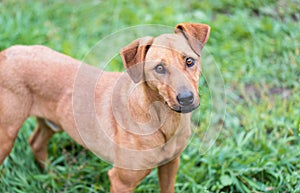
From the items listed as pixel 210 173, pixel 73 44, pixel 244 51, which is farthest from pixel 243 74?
pixel 73 44

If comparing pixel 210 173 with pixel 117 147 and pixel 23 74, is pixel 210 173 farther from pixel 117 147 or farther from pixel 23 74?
pixel 23 74

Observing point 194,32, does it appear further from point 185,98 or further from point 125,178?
point 125,178

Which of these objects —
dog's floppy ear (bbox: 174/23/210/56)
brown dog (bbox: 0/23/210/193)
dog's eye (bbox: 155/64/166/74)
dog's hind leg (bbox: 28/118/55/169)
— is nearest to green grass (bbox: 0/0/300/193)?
dog's hind leg (bbox: 28/118/55/169)

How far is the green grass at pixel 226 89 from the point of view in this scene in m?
4.75

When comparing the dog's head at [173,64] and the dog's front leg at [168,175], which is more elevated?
the dog's head at [173,64]

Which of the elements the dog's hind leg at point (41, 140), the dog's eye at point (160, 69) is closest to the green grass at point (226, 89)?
the dog's hind leg at point (41, 140)

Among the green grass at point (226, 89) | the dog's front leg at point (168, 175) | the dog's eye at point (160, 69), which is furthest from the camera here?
the green grass at point (226, 89)

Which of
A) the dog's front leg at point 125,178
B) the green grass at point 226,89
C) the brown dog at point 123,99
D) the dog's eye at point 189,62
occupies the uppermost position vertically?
the dog's eye at point 189,62

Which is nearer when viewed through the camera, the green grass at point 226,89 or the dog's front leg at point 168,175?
the dog's front leg at point 168,175

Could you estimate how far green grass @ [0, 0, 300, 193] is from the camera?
4.75 meters

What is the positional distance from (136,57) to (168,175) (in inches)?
47.9

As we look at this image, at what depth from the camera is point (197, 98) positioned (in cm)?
329

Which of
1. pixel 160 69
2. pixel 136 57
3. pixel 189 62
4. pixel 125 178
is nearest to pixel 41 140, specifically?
pixel 125 178

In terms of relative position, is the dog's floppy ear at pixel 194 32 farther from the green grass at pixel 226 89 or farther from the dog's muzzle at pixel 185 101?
the green grass at pixel 226 89
